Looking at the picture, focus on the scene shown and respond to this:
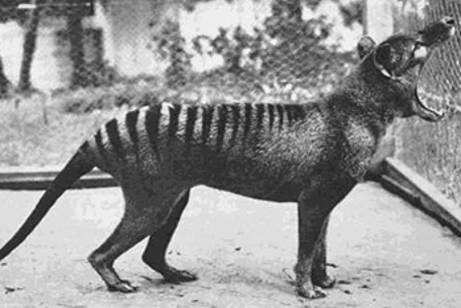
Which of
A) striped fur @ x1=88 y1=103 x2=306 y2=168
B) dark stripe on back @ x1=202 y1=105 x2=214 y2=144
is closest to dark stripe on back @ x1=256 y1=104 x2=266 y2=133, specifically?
striped fur @ x1=88 y1=103 x2=306 y2=168

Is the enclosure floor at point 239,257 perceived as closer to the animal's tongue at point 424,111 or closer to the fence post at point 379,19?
the animal's tongue at point 424,111

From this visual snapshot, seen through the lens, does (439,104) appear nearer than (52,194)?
No

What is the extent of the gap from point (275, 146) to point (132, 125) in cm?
69

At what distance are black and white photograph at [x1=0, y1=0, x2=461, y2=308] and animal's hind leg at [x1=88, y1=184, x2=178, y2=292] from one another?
10mm

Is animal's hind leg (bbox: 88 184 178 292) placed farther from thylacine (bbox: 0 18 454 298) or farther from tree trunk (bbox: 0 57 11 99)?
tree trunk (bbox: 0 57 11 99)

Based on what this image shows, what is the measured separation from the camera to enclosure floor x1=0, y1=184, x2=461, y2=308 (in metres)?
4.79

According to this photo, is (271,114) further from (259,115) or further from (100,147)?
(100,147)

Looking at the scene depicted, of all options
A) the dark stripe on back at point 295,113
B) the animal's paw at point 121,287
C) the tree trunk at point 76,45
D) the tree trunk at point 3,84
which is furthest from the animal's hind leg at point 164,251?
the tree trunk at point 3,84

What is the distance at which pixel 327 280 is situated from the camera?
16.2 feet

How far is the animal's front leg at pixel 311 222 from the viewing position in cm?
470

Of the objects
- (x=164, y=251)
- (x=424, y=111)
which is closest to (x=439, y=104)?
(x=424, y=111)

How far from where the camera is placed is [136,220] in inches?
186

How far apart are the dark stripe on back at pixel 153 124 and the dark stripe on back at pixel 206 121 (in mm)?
216

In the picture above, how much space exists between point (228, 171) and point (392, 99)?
0.85 meters
